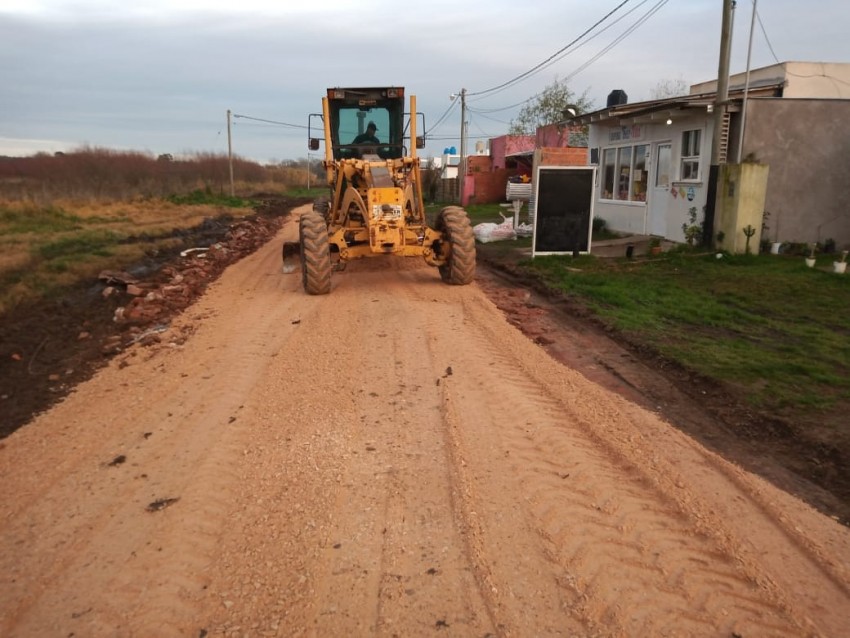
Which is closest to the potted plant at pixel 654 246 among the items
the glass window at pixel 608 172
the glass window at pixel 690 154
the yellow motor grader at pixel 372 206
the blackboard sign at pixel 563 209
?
the blackboard sign at pixel 563 209

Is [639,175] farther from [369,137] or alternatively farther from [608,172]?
[369,137]

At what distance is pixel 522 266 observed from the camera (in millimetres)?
14281

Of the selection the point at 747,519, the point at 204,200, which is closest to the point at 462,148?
the point at 204,200

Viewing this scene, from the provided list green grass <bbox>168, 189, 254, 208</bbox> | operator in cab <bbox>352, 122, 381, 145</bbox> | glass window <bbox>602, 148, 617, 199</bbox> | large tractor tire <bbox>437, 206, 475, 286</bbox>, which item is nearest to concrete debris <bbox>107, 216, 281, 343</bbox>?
operator in cab <bbox>352, 122, 381, 145</bbox>

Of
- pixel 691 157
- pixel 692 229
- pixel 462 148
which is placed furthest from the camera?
pixel 462 148

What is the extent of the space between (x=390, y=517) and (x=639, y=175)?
16.4 meters

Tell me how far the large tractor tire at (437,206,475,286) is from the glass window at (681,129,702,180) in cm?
716

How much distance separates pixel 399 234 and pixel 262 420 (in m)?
5.59

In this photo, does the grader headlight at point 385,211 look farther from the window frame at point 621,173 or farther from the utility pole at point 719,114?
the window frame at point 621,173

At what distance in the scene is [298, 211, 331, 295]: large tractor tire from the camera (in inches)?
420

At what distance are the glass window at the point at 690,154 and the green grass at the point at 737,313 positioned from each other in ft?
8.79

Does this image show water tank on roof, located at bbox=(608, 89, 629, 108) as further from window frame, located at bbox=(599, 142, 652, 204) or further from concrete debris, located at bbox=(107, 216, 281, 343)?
concrete debris, located at bbox=(107, 216, 281, 343)

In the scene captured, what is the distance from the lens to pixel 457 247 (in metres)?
11.3

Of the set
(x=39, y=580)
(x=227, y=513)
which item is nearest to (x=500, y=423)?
(x=227, y=513)
